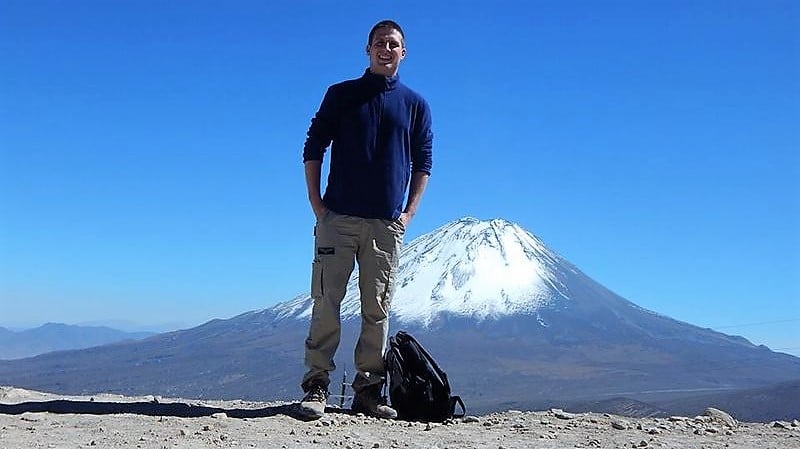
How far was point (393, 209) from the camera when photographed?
598cm

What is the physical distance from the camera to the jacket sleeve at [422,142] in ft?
20.2

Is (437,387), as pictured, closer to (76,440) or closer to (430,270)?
(76,440)

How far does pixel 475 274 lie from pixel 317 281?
349ft

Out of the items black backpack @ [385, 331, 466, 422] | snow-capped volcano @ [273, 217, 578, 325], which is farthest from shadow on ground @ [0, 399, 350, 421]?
snow-capped volcano @ [273, 217, 578, 325]

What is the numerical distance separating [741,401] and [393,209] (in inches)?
1176

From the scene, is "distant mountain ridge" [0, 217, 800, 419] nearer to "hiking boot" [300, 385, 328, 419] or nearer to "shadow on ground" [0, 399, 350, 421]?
"shadow on ground" [0, 399, 350, 421]

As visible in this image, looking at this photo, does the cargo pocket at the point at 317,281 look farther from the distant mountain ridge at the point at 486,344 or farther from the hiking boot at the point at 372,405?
the distant mountain ridge at the point at 486,344

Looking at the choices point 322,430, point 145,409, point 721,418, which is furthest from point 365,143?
point 721,418

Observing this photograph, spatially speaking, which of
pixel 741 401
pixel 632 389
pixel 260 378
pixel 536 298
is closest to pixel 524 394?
pixel 632 389

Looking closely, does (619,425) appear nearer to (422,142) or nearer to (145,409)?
(422,142)

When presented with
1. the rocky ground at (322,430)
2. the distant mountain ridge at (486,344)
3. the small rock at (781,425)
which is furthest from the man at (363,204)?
the distant mountain ridge at (486,344)

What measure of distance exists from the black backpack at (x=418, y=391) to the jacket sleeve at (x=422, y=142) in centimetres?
113

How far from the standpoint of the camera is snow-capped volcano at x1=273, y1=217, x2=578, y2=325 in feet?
343

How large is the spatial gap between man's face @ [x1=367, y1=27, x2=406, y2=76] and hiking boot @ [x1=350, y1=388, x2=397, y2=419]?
6.20ft
